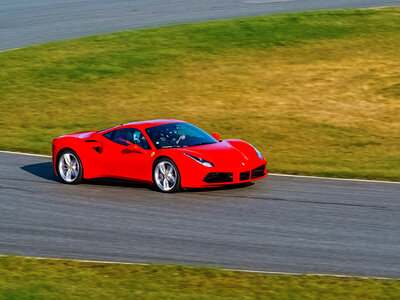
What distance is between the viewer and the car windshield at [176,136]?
47.1ft

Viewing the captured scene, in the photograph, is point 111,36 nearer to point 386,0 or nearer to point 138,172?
point 386,0

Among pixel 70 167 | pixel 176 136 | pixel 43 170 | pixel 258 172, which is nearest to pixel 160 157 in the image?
pixel 176 136

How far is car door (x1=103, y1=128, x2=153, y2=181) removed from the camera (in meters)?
14.2

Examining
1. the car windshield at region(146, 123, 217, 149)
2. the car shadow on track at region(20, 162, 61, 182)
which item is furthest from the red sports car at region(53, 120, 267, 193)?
the car shadow on track at region(20, 162, 61, 182)

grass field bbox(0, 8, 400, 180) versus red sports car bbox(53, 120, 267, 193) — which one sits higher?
grass field bbox(0, 8, 400, 180)

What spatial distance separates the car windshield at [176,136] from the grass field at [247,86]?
7.02 feet

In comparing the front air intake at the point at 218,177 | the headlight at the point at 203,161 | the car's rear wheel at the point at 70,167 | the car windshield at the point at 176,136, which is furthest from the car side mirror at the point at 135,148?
the front air intake at the point at 218,177

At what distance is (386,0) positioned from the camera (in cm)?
3325

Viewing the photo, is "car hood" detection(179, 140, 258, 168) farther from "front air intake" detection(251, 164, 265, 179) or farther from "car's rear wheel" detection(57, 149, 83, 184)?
"car's rear wheel" detection(57, 149, 83, 184)

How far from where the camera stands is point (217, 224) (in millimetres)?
11836

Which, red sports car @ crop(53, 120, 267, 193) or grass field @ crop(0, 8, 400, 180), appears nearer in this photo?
red sports car @ crop(53, 120, 267, 193)

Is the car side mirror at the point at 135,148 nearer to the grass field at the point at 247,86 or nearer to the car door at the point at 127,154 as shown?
the car door at the point at 127,154

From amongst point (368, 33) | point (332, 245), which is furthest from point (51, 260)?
point (368, 33)

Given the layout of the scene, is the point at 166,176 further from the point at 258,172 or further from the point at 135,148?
the point at 258,172
